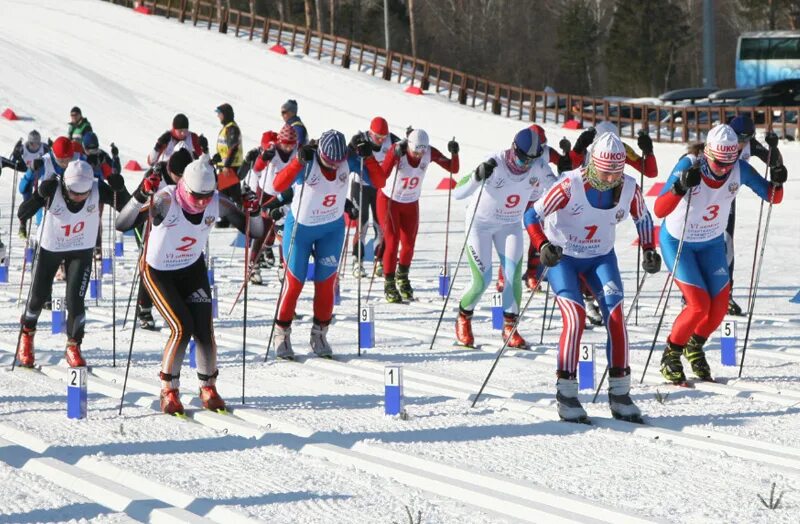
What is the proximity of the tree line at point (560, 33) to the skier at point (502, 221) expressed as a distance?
135ft

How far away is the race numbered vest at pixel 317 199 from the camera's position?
32.3 feet

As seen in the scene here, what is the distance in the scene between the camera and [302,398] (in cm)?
855

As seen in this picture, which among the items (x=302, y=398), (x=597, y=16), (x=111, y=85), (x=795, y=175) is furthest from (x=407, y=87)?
(x=302, y=398)

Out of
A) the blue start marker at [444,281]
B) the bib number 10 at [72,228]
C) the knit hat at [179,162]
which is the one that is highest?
the knit hat at [179,162]

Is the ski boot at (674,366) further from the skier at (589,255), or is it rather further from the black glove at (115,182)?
the black glove at (115,182)

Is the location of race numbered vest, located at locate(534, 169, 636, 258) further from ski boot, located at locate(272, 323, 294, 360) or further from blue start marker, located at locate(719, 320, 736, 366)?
ski boot, located at locate(272, 323, 294, 360)

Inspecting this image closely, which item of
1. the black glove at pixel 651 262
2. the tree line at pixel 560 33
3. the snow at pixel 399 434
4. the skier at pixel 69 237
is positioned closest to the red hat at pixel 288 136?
the snow at pixel 399 434

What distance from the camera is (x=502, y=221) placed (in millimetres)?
10367

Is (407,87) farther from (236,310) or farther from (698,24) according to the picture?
(698,24)

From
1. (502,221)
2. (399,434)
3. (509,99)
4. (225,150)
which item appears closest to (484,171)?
(502,221)

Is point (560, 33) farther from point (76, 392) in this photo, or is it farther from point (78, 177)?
point (76, 392)

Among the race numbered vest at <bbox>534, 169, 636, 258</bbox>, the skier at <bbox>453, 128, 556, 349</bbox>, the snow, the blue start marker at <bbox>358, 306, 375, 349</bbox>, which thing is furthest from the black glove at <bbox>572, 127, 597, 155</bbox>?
the race numbered vest at <bbox>534, 169, 636, 258</bbox>

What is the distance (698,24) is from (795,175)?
4579cm

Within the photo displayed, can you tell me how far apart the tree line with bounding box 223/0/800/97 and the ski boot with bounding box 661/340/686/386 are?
42902mm
